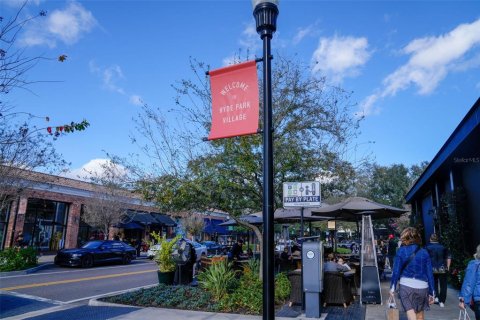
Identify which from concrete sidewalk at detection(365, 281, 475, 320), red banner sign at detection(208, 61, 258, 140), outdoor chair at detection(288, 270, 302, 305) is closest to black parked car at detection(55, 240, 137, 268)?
outdoor chair at detection(288, 270, 302, 305)

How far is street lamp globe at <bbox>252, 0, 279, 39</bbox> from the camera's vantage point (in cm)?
430

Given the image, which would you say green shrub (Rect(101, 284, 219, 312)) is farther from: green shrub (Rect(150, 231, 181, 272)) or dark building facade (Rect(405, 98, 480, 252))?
dark building facade (Rect(405, 98, 480, 252))

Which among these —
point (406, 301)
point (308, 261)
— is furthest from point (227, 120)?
point (308, 261)

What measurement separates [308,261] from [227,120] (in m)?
4.69

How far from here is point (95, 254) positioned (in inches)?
802

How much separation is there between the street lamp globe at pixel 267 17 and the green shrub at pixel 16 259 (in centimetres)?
1636

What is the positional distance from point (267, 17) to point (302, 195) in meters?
3.90

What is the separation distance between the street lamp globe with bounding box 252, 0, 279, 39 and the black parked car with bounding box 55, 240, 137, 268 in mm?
18278

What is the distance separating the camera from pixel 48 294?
11.1 metres

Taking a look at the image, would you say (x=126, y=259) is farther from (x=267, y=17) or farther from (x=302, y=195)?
(x=267, y=17)

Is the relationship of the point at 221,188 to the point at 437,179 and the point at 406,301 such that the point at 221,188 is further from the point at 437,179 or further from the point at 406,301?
the point at 437,179

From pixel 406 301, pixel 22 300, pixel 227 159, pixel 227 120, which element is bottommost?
pixel 22 300

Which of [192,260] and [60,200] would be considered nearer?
[192,260]

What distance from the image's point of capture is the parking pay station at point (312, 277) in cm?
773
